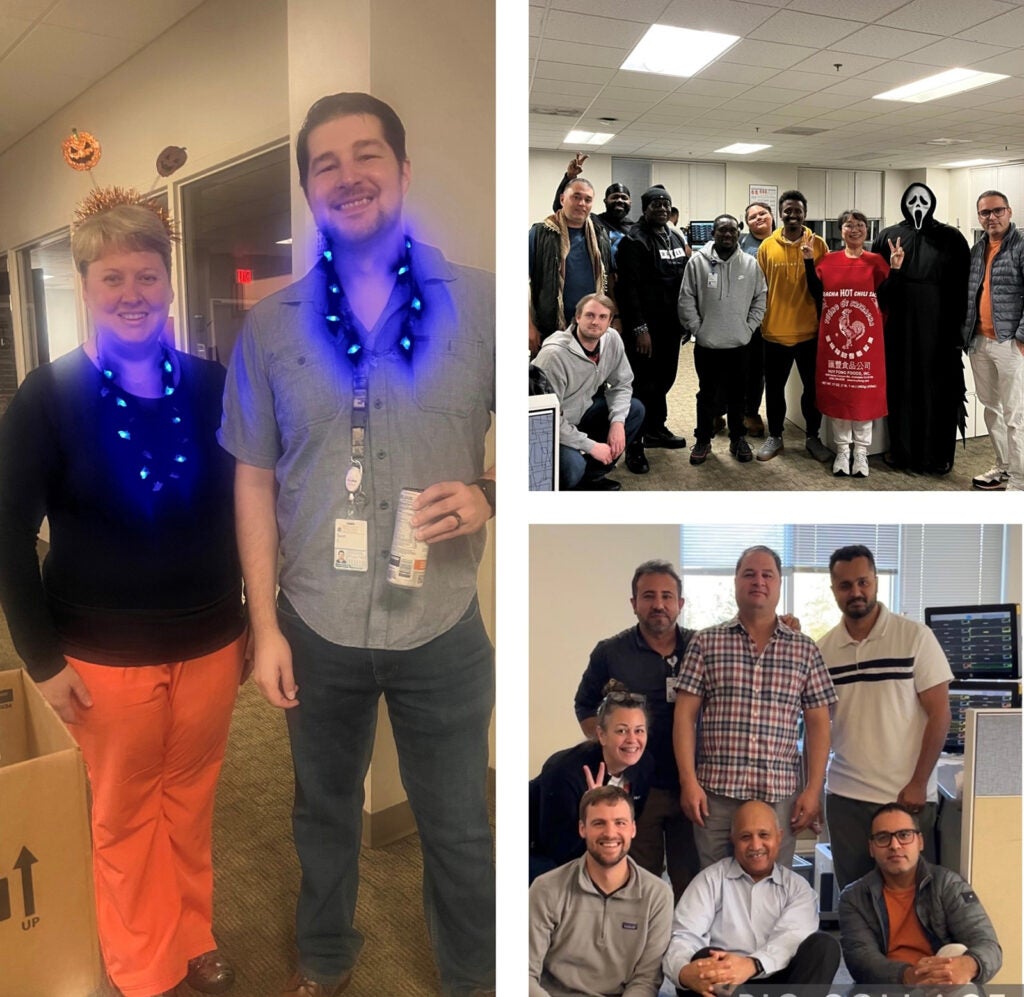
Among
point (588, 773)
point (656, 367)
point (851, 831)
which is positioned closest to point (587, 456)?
point (656, 367)

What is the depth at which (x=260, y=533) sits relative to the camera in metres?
1.41

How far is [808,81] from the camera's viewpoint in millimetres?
1257

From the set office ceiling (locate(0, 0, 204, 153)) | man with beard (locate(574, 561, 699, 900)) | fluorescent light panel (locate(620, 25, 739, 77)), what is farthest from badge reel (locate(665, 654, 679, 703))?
office ceiling (locate(0, 0, 204, 153))

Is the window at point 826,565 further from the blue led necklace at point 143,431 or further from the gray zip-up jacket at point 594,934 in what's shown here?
the blue led necklace at point 143,431

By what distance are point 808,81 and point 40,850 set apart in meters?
→ 1.43

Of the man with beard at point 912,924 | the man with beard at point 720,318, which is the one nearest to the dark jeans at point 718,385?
the man with beard at point 720,318

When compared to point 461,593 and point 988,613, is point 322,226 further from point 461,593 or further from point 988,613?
point 988,613

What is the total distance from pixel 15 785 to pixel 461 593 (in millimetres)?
662

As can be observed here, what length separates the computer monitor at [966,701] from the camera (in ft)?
4.98

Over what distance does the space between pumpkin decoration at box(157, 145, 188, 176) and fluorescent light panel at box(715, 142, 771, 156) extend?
27.3 inches

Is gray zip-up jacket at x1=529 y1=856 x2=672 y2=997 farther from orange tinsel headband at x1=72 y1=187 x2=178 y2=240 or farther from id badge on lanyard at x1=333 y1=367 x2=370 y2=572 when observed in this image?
orange tinsel headband at x1=72 y1=187 x2=178 y2=240

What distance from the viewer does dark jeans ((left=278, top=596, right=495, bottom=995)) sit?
148cm

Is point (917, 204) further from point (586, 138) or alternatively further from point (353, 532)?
point (353, 532)

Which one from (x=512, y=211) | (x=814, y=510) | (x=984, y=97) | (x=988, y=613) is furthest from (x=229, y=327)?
(x=988, y=613)
